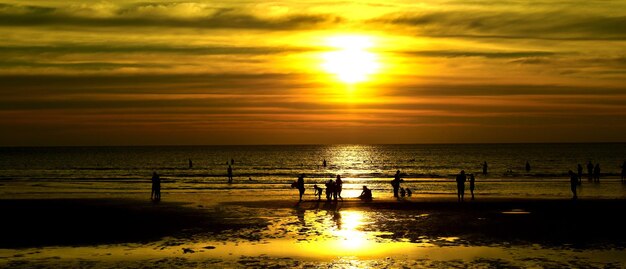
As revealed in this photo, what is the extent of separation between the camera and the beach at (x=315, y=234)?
18.6 metres

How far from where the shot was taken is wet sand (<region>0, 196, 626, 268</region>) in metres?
18.7

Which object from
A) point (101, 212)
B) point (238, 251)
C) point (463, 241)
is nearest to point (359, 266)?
point (238, 251)

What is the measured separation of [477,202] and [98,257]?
23.1 meters

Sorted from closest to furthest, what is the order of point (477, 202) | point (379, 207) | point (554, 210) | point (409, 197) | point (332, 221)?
point (332, 221) < point (554, 210) < point (379, 207) < point (477, 202) < point (409, 197)

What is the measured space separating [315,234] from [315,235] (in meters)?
0.23

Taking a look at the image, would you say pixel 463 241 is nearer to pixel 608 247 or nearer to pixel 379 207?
pixel 608 247

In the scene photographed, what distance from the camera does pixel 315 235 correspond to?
906 inches

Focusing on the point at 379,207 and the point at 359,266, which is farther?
the point at 379,207

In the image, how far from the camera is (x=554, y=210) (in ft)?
103

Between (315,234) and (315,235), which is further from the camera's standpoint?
(315,234)

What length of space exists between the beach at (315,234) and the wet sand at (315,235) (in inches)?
1.5

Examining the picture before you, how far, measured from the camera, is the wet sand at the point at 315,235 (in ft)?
61.3

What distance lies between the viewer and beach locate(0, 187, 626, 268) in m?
18.6

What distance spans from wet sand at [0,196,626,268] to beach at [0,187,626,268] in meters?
0.04
